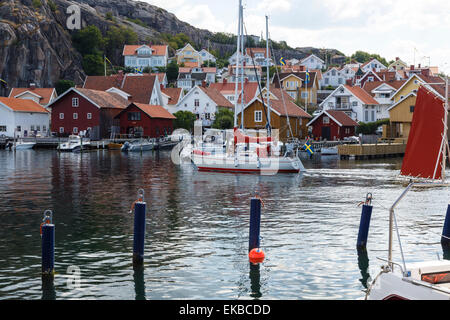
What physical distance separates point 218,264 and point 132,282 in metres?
3.30

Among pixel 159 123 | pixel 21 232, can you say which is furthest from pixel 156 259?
pixel 159 123

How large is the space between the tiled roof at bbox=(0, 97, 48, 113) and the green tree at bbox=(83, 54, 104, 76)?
50.0 m

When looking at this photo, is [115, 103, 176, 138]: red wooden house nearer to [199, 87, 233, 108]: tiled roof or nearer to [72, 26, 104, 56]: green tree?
[199, 87, 233, 108]: tiled roof

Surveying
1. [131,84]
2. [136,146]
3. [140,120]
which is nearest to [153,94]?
[131,84]

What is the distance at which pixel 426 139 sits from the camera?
14227 mm

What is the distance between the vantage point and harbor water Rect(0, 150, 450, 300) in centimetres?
1730

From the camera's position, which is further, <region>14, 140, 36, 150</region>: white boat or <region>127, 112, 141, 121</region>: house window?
<region>127, 112, 141, 121</region>: house window

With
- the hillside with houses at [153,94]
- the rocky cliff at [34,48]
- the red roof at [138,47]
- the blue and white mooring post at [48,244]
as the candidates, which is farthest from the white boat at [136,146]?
the red roof at [138,47]

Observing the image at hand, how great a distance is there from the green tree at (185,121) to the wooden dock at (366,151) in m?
41.3

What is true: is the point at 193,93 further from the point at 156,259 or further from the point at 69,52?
the point at 156,259

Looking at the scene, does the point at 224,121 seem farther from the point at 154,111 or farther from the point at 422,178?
the point at 422,178

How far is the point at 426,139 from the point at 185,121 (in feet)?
328

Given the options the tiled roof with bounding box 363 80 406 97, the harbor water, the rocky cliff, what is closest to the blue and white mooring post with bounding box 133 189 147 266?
the harbor water
